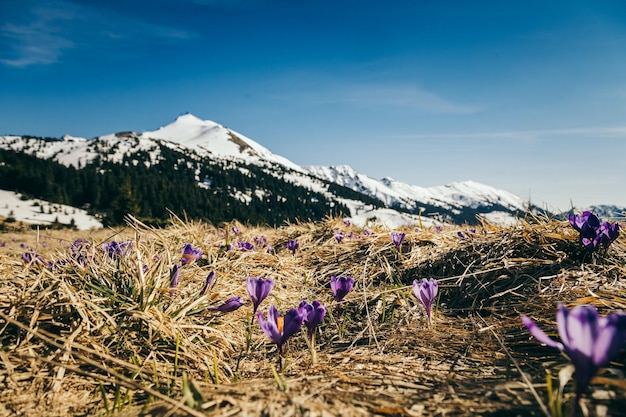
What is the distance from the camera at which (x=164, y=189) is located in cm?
9300

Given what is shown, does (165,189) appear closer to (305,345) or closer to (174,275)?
(174,275)

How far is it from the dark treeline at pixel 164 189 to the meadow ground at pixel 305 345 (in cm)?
371

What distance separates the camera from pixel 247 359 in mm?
1944

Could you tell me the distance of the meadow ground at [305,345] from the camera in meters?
1.17

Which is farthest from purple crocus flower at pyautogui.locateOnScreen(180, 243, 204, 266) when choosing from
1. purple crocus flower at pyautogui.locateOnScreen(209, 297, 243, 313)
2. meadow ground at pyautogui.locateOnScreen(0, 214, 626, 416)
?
purple crocus flower at pyautogui.locateOnScreen(209, 297, 243, 313)

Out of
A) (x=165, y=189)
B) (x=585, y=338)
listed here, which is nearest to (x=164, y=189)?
(x=165, y=189)

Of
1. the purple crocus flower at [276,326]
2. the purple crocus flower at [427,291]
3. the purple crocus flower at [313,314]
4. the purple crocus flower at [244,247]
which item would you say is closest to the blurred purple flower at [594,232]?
the purple crocus flower at [427,291]

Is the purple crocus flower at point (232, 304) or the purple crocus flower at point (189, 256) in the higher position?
the purple crocus flower at point (189, 256)

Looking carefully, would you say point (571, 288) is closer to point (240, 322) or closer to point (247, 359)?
point (247, 359)

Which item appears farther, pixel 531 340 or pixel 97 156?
pixel 97 156

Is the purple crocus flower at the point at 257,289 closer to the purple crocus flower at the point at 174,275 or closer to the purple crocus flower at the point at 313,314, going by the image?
the purple crocus flower at the point at 313,314

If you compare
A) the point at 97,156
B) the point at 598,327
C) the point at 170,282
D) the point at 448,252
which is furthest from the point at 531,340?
the point at 97,156

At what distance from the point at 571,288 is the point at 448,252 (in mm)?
1290

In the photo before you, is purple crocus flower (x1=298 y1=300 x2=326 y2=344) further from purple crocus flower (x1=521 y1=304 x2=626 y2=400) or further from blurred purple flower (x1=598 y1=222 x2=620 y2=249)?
blurred purple flower (x1=598 y1=222 x2=620 y2=249)
